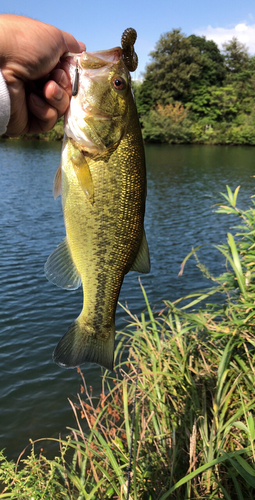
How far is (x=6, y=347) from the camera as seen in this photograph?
25.2ft

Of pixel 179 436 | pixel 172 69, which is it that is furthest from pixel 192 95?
pixel 179 436

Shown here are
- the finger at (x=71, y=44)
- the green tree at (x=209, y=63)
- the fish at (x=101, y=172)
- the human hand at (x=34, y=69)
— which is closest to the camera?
the human hand at (x=34, y=69)

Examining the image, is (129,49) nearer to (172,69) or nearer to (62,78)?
(62,78)

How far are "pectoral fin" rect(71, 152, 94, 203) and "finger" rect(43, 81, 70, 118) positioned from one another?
0.28 meters

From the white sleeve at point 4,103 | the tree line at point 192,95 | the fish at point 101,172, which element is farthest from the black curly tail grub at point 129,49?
the tree line at point 192,95

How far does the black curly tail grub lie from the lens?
1677mm

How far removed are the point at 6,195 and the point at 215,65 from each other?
6450 cm

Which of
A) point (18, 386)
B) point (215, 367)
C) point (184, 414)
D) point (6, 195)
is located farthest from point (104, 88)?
point (6, 195)

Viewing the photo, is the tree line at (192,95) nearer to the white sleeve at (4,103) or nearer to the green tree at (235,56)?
the green tree at (235,56)

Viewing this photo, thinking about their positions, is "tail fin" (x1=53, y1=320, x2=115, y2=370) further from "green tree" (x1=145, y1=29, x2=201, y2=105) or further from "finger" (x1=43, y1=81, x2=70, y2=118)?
"green tree" (x1=145, y1=29, x2=201, y2=105)

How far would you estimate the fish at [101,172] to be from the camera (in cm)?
176

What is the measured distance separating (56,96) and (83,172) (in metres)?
0.38

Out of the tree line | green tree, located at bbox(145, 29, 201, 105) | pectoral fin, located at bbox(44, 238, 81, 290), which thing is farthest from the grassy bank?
green tree, located at bbox(145, 29, 201, 105)

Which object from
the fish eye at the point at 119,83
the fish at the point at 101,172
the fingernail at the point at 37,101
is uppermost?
the fish eye at the point at 119,83
